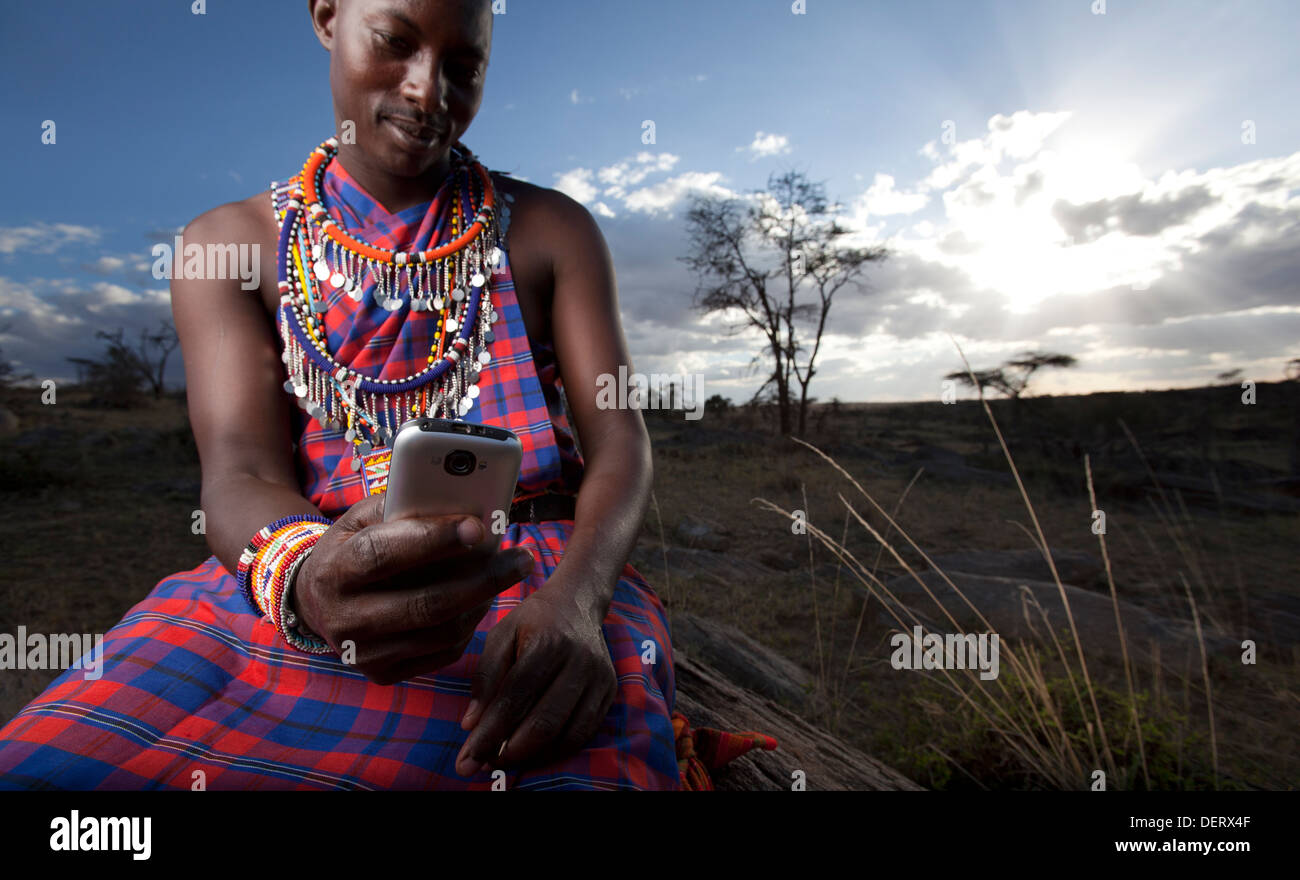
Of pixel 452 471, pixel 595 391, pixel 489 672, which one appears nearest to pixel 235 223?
pixel 595 391

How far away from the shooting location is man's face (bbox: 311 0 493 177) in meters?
1.52

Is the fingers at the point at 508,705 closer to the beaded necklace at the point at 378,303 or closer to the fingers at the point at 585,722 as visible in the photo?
the fingers at the point at 585,722

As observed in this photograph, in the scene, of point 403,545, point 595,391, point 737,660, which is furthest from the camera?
point 737,660

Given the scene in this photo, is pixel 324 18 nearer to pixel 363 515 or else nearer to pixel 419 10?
pixel 419 10

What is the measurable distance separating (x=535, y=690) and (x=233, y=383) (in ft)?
3.60

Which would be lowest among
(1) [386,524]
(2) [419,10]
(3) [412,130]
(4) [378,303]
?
(1) [386,524]

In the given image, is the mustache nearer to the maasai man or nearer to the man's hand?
the maasai man

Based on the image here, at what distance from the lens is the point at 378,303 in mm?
1736

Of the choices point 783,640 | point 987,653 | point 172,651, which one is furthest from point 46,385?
point 987,653

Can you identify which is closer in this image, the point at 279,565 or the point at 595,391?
the point at 279,565

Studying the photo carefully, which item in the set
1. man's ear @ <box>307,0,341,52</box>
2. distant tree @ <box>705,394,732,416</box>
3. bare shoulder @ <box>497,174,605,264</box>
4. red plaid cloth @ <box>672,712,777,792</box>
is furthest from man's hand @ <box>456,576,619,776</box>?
distant tree @ <box>705,394,732,416</box>

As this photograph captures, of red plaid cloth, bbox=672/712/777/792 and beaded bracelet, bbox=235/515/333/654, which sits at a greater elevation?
beaded bracelet, bbox=235/515/333/654

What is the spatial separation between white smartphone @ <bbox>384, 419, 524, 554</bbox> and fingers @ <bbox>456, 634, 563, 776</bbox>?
24cm

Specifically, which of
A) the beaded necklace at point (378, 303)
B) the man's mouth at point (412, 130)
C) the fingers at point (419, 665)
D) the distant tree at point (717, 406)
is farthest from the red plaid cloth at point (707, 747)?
the distant tree at point (717, 406)
